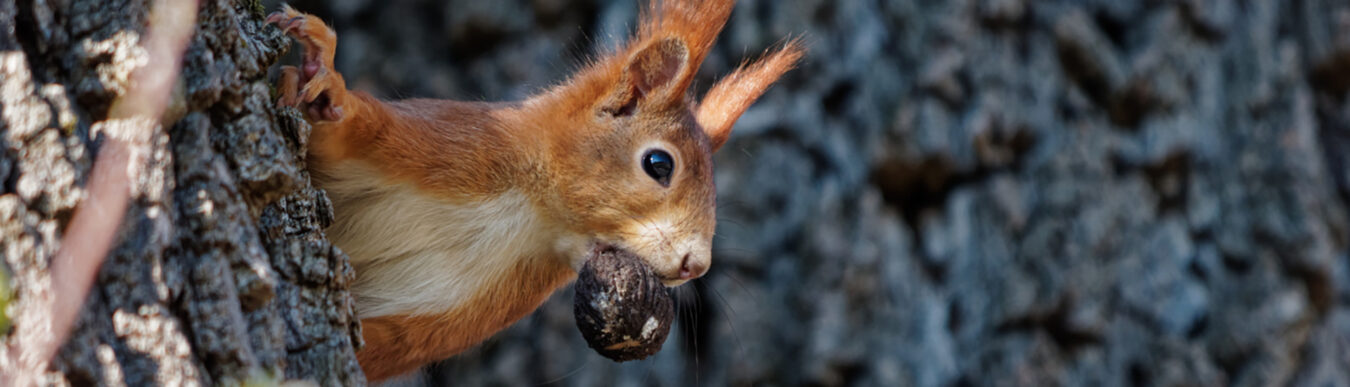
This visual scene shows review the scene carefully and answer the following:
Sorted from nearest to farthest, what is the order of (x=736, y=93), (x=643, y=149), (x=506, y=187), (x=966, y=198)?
1. (x=506, y=187)
2. (x=643, y=149)
3. (x=736, y=93)
4. (x=966, y=198)

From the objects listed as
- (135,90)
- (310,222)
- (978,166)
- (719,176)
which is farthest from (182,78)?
(978,166)

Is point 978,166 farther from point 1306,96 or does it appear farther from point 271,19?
point 271,19

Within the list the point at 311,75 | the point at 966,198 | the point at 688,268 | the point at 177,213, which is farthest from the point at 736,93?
the point at 177,213

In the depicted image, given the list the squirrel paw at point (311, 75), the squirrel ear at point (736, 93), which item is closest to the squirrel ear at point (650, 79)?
the squirrel ear at point (736, 93)

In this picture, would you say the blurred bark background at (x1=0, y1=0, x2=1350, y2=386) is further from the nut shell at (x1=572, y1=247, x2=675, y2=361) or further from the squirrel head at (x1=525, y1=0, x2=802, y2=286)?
the nut shell at (x1=572, y1=247, x2=675, y2=361)

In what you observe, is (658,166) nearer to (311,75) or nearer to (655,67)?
(655,67)
